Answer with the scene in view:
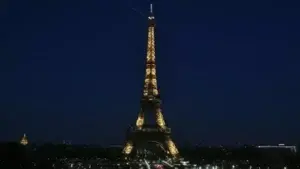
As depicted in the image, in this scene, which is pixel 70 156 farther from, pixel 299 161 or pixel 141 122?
pixel 299 161

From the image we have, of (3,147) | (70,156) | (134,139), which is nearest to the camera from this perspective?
(3,147)

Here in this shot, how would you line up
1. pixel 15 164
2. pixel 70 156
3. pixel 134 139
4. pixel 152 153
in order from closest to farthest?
pixel 15 164 → pixel 134 139 → pixel 70 156 → pixel 152 153

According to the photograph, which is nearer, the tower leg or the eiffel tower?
the eiffel tower

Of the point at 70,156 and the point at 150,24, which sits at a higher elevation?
the point at 150,24

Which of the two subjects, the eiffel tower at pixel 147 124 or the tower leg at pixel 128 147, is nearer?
the eiffel tower at pixel 147 124

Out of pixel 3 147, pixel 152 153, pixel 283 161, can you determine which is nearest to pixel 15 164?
pixel 3 147

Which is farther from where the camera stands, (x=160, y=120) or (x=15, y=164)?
(x=160, y=120)

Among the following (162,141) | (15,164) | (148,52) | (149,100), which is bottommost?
(15,164)
